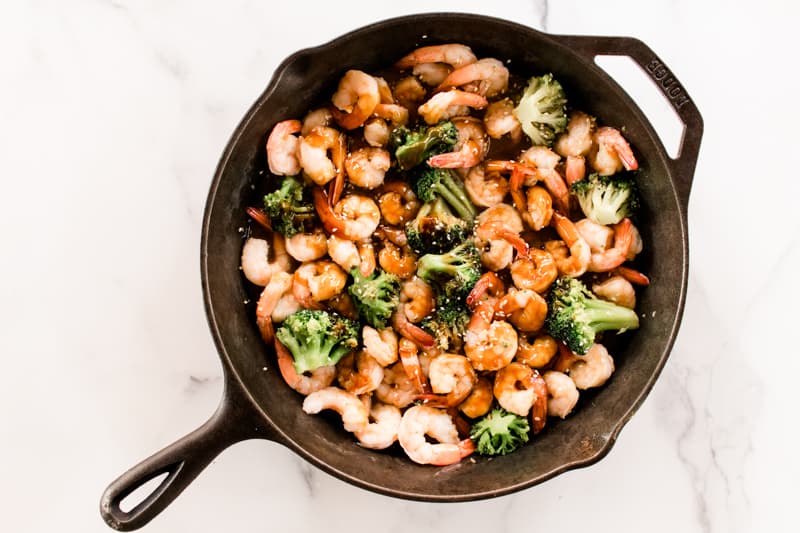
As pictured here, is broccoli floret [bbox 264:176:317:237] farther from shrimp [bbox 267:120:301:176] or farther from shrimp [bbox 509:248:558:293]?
shrimp [bbox 509:248:558:293]

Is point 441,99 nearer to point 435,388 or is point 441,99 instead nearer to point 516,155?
point 516,155

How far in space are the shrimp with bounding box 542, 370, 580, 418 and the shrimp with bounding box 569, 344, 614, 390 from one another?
0.03m

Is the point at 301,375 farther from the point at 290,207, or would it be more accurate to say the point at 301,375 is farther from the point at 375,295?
the point at 290,207

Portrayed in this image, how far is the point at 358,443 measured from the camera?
2689 millimetres

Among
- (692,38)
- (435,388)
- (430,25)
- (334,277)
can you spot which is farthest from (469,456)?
(692,38)

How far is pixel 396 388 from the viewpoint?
267 cm

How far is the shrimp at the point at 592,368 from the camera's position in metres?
2.66

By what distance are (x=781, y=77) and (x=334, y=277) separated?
1681 mm

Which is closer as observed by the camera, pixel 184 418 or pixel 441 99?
pixel 441 99

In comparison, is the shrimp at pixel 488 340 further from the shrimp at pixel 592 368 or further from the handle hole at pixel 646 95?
the handle hole at pixel 646 95

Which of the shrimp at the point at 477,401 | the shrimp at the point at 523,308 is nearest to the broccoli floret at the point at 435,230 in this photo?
the shrimp at the point at 523,308

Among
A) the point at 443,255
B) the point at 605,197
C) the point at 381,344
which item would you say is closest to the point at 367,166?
the point at 443,255

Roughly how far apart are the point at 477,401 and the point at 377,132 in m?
0.90

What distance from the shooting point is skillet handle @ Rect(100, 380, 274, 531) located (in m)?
2.29
